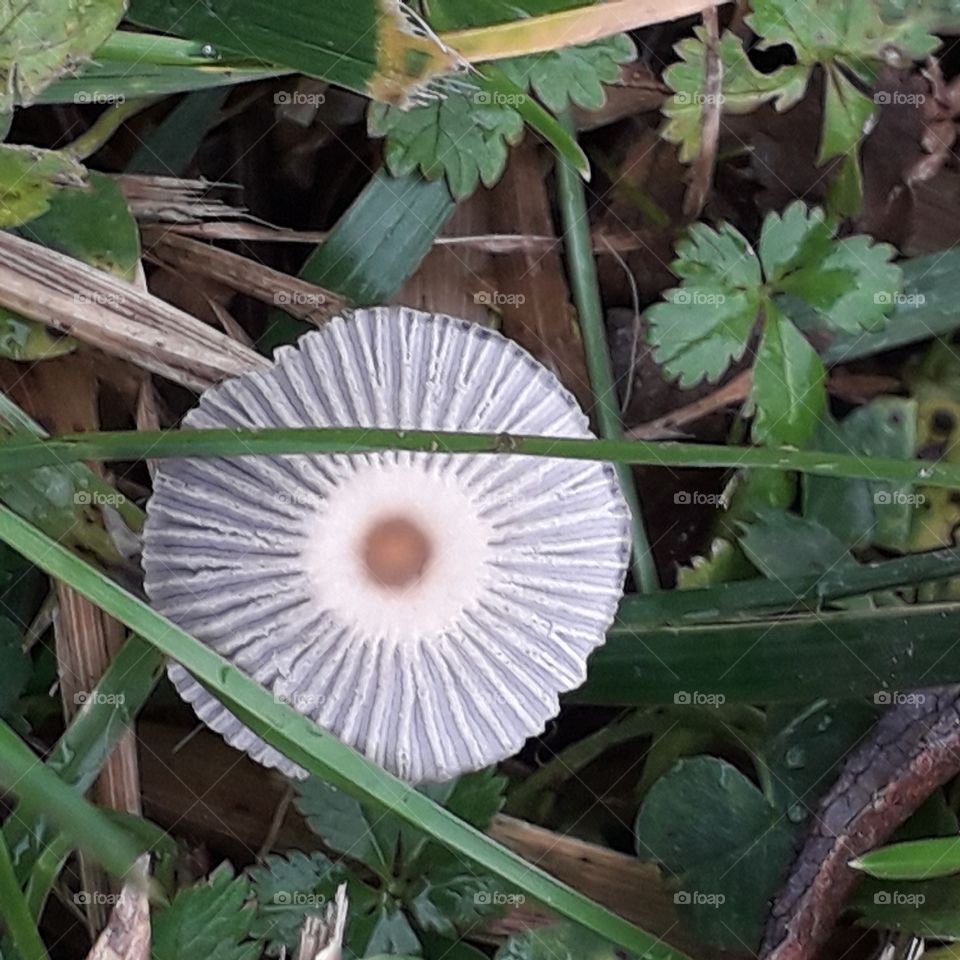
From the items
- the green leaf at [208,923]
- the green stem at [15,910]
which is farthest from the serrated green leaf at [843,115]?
the green stem at [15,910]

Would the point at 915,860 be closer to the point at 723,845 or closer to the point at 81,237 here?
the point at 723,845

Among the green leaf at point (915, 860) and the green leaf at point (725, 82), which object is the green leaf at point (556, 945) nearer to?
the green leaf at point (915, 860)

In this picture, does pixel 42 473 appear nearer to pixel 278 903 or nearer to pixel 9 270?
pixel 9 270

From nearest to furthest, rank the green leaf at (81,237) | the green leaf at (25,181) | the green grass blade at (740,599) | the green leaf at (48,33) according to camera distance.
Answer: the green leaf at (48,33) → the green leaf at (25,181) → the green leaf at (81,237) → the green grass blade at (740,599)

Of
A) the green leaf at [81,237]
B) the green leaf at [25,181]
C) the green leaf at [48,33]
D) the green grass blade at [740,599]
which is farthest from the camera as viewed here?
the green grass blade at [740,599]

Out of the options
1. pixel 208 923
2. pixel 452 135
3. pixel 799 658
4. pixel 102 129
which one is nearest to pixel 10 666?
pixel 208 923

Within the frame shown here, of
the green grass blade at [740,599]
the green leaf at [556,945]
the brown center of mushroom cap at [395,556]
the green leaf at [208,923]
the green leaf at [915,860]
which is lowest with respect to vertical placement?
the green leaf at [556,945]
